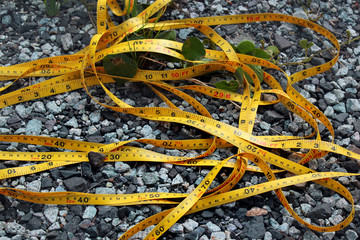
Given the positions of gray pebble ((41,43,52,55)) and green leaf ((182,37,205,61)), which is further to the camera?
gray pebble ((41,43,52,55))

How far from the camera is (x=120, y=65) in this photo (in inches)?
105

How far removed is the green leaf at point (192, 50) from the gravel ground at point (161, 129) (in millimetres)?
277

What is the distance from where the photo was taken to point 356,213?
2.20 m

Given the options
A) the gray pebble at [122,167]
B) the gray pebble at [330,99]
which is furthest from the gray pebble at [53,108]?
the gray pebble at [330,99]

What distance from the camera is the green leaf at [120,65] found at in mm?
2650

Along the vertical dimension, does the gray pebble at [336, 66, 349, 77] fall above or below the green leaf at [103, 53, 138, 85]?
below

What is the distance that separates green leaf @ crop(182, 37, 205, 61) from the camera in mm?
2713

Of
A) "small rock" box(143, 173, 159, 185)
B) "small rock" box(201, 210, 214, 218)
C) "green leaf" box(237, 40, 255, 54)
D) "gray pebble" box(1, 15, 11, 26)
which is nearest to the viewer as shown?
"small rock" box(201, 210, 214, 218)

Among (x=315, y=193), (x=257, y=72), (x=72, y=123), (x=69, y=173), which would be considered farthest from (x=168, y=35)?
(x=315, y=193)

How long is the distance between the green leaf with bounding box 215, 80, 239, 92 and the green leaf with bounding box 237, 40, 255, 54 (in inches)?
12.0

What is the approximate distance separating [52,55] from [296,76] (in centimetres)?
161

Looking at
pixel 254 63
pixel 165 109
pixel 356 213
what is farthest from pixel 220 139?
pixel 356 213

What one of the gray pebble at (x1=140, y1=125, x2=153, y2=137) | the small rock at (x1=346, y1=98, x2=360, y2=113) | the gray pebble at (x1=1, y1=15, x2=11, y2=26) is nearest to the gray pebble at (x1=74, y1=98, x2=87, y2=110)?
the gray pebble at (x1=140, y1=125, x2=153, y2=137)

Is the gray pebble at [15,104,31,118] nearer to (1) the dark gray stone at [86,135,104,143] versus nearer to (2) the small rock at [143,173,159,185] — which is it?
(1) the dark gray stone at [86,135,104,143]
